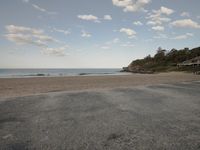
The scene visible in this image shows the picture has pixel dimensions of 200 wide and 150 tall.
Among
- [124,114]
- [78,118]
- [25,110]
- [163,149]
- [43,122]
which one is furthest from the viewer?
[25,110]

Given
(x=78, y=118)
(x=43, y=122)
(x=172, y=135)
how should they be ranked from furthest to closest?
(x=78, y=118), (x=43, y=122), (x=172, y=135)

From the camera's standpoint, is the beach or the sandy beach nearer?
the beach

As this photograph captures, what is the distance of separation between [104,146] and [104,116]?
1.93m

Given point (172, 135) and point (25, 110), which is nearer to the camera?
point (172, 135)

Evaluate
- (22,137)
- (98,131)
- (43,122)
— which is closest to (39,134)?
(22,137)

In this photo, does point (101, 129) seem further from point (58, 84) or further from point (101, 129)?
point (58, 84)

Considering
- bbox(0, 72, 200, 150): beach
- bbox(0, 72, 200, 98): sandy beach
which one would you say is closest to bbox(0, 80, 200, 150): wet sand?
bbox(0, 72, 200, 150): beach

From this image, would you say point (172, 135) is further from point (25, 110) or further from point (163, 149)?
point (25, 110)

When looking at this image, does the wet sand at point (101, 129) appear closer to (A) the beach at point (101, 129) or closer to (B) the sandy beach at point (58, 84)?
(A) the beach at point (101, 129)

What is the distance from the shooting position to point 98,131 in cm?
395

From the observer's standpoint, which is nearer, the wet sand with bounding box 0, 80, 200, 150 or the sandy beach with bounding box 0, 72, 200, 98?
the wet sand with bounding box 0, 80, 200, 150

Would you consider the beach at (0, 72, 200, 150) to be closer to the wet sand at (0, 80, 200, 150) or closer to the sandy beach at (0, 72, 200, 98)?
the wet sand at (0, 80, 200, 150)

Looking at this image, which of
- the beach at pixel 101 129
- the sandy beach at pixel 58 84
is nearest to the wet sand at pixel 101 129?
the beach at pixel 101 129

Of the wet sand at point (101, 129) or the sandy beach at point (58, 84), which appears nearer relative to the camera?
the wet sand at point (101, 129)
